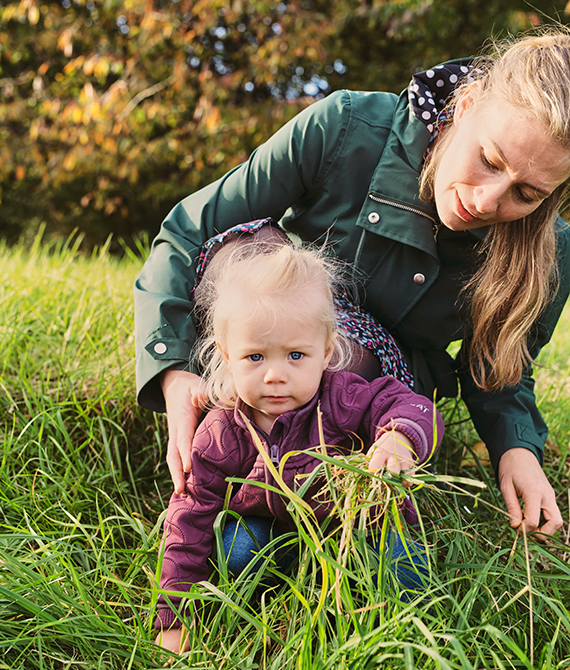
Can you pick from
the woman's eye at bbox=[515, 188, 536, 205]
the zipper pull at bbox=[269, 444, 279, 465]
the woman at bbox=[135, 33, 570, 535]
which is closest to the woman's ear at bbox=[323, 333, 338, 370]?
the zipper pull at bbox=[269, 444, 279, 465]

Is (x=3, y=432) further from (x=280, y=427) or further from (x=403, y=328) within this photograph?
(x=403, y=328)

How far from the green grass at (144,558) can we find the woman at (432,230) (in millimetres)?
201

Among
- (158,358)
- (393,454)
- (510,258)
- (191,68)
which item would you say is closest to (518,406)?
(510,258)

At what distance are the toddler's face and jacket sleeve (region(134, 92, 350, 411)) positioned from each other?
0.96 feet

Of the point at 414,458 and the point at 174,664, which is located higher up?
the point at 414,458

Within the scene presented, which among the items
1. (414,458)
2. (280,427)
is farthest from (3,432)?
(414,458)

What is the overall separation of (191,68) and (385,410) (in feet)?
21.9

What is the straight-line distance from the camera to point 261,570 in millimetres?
1226

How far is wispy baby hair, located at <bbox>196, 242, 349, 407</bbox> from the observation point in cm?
129

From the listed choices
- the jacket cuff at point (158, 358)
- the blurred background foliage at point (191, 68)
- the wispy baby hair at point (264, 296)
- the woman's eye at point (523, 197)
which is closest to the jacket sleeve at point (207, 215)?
the jacket cuff at point (158, 358)

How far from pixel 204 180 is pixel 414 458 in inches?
276

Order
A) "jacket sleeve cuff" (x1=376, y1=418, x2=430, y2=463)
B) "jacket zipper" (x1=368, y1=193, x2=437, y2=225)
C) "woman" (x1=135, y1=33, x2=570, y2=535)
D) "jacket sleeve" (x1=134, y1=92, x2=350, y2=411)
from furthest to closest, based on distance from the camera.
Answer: "jacket zipper" (x1=368, y1=193, x2=437, y2=225) → "jacket sleeve" (x1=134, y1=92, x2=350, y2=411) → "woman" (x1=135, y1=33, x2=570, y2=535) → "jacket sleeve cuff" (x1=376, y1=418, x2=430, y2=463)

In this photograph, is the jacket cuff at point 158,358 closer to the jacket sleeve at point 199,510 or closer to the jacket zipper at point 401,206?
the jacket sleeve at point 199,510

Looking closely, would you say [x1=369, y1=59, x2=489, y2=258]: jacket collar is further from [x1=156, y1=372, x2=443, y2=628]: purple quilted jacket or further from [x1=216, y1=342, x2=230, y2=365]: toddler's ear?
[x1=216, y1=342, x2=230, y2=365]: toddler's ear
